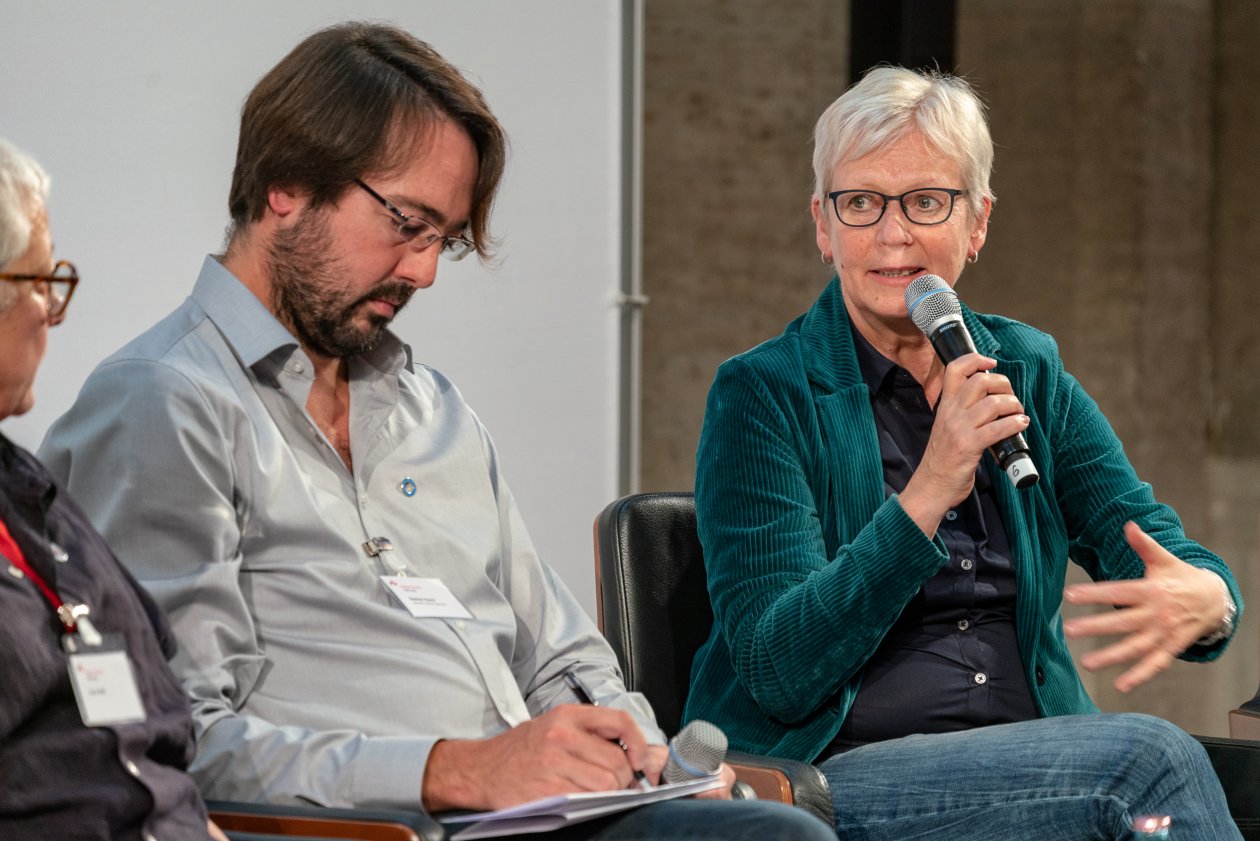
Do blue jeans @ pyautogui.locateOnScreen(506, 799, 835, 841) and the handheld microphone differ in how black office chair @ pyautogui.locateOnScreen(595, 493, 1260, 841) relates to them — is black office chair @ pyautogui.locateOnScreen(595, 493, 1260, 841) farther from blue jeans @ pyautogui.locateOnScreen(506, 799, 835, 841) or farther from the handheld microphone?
blue jeans @ pyautogui.locateOnScreen(506, 799, 835, 841)

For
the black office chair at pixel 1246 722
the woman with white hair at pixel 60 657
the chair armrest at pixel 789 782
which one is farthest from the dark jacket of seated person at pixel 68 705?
the black office chair at pixel 1246 722

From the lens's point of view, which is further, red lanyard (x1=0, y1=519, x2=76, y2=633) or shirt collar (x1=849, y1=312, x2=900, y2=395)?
shirt collar (x1=849, y1=312, x2=900, y2=395)

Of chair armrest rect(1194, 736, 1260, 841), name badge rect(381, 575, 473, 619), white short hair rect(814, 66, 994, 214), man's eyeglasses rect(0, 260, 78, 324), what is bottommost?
chair armrest rect(1194, 736, 1260, 841)

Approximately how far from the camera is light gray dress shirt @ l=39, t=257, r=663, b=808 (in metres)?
1.58

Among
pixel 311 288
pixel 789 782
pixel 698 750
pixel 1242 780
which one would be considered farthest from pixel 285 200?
pixel 1242 780

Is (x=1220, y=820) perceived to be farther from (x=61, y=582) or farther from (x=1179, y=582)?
(x=61, y=582)

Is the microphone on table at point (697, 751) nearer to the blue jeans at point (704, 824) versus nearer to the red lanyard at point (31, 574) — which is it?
the blue jeans at point (704, 824)

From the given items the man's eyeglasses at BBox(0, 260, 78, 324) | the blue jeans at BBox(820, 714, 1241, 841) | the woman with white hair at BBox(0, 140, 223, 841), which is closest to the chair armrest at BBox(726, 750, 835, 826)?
the blue jeans at BBox(820, 714, 1241, 841)

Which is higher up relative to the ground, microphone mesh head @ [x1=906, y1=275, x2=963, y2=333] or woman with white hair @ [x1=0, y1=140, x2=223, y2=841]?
microphone mesh head @ [x1=906, y1=275, x2=963, y2=333]

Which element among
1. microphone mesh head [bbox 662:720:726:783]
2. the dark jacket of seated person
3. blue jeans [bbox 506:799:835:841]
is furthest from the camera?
microphone mesh head [bbox 662:720:726:783]

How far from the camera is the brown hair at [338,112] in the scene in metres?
1.87

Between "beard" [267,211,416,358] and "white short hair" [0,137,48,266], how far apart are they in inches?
19.8

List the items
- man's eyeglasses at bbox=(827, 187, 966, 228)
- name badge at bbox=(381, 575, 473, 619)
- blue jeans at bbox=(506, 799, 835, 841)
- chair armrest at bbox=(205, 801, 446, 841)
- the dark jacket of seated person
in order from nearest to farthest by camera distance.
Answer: the dark jacket of seated person
chair armrest at bbox=(205, 801, 446, 841)
blue jeans at bbox=(506, 799, 835, 841)
name badge at bbox=(381, 575, 473, 619)
man's eyeglasses at bbox=(827, 187, 966, 228)

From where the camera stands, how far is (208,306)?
1.80m
